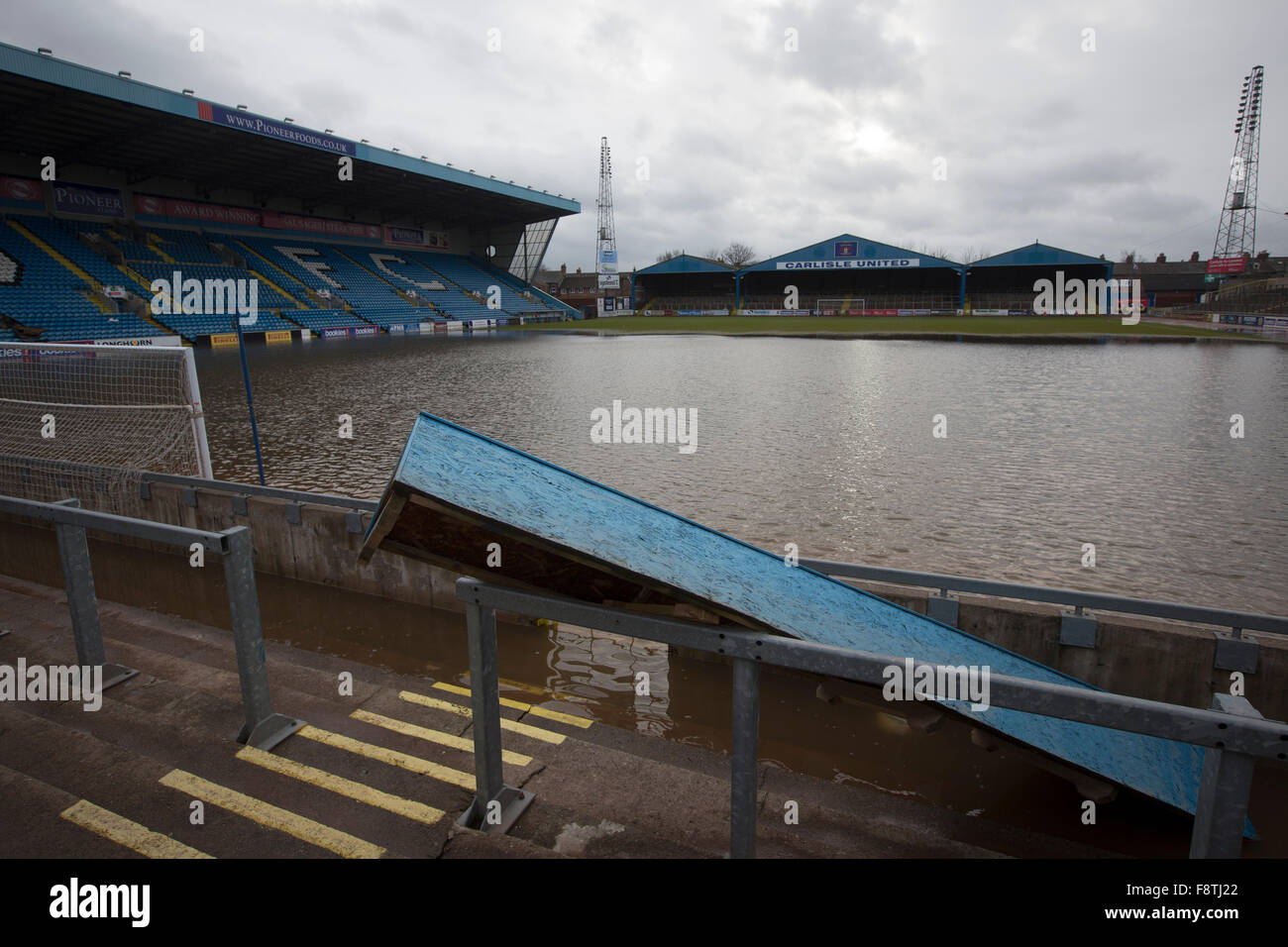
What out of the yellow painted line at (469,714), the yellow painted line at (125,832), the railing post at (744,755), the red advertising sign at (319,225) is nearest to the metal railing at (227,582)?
the yellow painted line at (125,832)

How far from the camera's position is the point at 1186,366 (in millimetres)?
25625

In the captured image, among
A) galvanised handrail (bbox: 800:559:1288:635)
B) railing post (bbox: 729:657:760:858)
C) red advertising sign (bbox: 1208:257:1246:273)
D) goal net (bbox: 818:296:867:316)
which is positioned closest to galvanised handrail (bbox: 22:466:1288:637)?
galvanised handrail (bbox: 800:559:1288:635)

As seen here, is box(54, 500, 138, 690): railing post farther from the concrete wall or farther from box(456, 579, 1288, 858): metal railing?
the concrete wall

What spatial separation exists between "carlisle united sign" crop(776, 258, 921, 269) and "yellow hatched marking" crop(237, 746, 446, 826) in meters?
71.1

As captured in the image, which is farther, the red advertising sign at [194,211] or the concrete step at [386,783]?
the red advertising sign at [194,211]

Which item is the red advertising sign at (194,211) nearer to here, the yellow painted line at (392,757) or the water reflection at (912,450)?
the water reflection at (912,450)

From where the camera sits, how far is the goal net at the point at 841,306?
71.5 metres

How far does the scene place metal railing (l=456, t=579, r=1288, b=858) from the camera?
1782 mm

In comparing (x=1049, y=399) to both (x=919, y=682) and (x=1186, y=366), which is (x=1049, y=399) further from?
(x=919, y=682)

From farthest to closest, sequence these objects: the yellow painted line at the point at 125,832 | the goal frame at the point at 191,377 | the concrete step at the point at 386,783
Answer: the goal frame at the point at 191,377 → the concrete step at the point at 386,783 → the yellow painted line at the point at 125,832

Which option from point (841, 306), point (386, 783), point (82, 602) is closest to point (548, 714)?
point (386, 783)

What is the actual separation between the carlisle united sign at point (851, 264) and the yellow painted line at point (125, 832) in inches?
2824

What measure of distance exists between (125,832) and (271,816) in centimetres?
53
